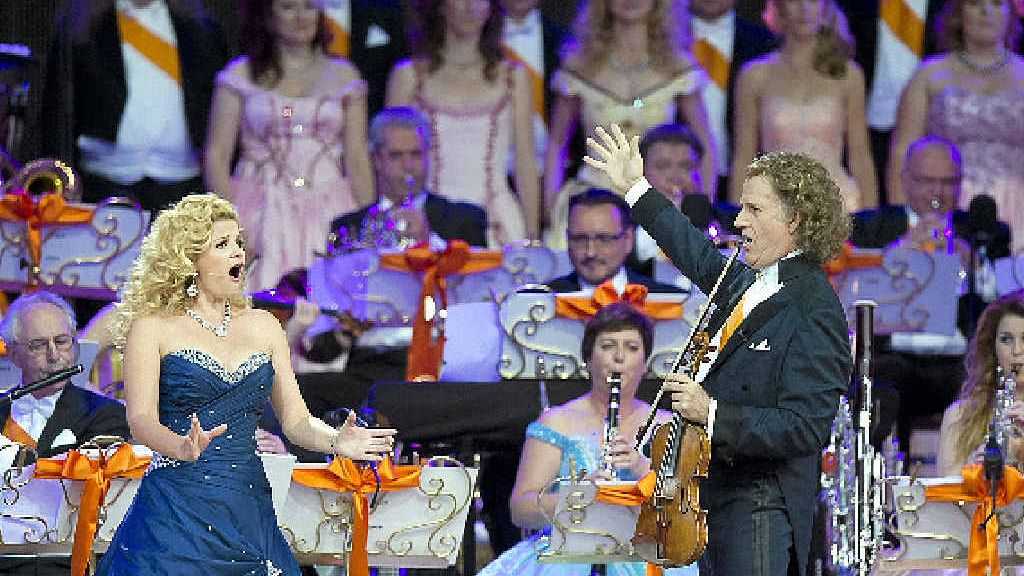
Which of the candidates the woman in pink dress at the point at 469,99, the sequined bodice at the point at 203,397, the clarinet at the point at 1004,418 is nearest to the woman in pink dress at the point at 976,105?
the woman in pink dress at the point at 469,99

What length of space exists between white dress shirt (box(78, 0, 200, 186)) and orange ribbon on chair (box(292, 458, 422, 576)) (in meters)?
4.05

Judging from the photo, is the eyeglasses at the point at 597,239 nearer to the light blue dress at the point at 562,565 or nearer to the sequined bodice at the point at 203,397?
the light blue dress at the point at 562,565

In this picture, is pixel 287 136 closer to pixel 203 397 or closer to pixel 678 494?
pixel 203 397

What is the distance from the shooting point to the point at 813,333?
4105mm

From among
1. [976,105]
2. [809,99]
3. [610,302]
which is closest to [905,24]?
[976,105]

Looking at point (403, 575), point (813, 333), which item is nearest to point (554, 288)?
point (403, 575)

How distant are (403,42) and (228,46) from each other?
0.84 meters

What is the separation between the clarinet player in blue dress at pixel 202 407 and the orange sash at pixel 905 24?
215 inches

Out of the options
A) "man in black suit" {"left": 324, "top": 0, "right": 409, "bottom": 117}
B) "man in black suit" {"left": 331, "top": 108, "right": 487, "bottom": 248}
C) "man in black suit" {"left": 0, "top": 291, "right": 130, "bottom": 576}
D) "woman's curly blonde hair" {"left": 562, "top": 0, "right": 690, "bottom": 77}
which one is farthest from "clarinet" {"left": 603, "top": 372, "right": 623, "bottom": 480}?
"man in black suit" {"left": 324, "top": 0, "right": 409, "bottom": 117}

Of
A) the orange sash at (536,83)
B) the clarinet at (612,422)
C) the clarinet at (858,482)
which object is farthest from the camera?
the orange sash at (536,83)

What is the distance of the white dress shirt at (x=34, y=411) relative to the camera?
5996 millimetres

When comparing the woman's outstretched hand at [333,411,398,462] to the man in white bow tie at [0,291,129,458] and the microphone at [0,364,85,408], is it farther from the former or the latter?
the man in white bow tie at [0,291,129,458]

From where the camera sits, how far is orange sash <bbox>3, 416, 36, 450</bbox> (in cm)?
583

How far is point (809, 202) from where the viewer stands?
13.7 feet
